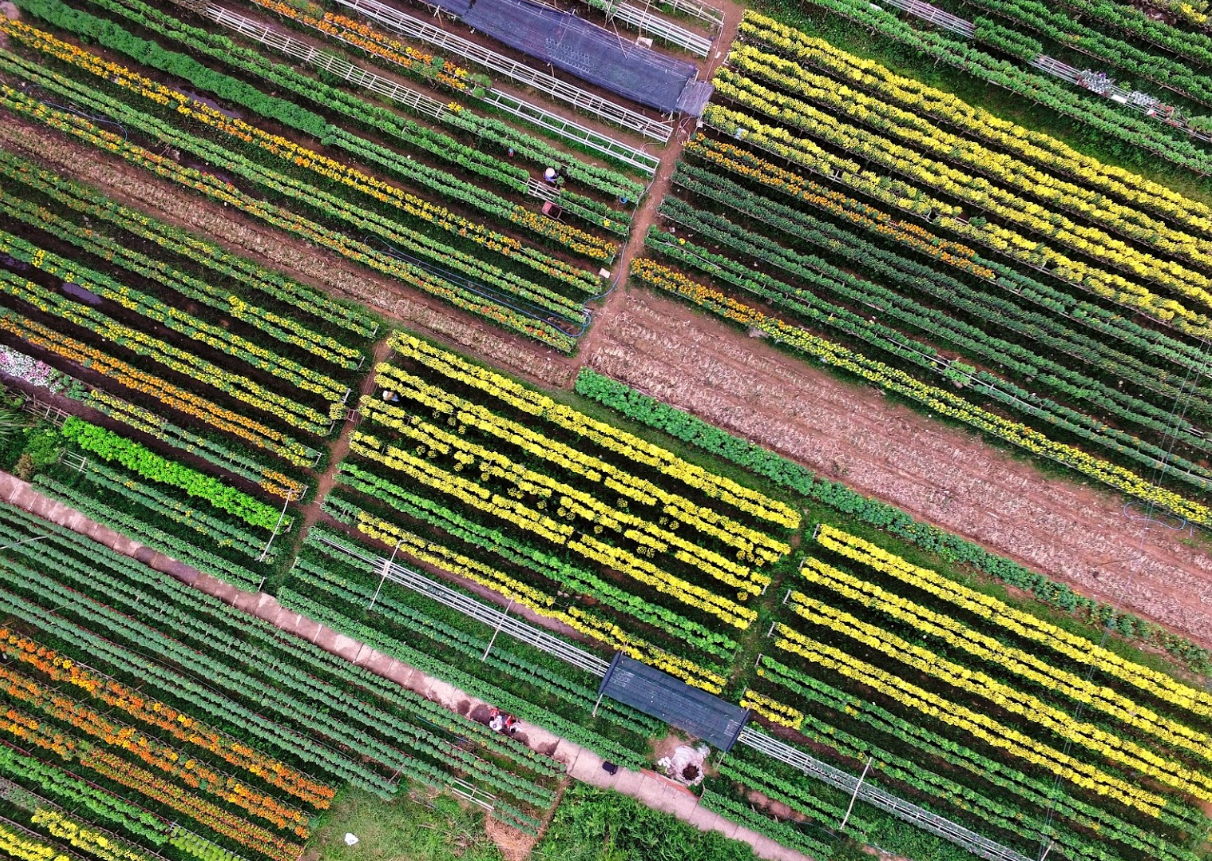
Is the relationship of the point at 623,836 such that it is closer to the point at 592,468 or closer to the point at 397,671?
the point at 397,671

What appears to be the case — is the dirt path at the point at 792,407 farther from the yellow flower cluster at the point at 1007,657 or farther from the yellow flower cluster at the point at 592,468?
the yellow flower cluster at the point at 1007,657

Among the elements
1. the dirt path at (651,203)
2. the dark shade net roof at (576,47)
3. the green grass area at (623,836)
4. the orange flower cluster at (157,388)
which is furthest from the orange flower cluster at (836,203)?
the green grass area at (623,836)

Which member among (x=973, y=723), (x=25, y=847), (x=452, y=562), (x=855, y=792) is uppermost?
(x=973, y=723)

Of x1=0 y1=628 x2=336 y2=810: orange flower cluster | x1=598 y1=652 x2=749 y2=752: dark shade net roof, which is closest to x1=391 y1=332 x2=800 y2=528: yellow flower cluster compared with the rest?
x1=598 y1=652 x2=749 y2=752: dark shade net roof

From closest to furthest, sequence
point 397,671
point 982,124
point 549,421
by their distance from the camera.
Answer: point 982,124
point 549,421
point 397,671

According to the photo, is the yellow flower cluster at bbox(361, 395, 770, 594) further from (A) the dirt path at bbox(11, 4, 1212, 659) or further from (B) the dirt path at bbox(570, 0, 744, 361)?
(B) the dirt path at bbox(570, 0, 744, 361)

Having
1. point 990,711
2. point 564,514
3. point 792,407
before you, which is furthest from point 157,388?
point 990,711
